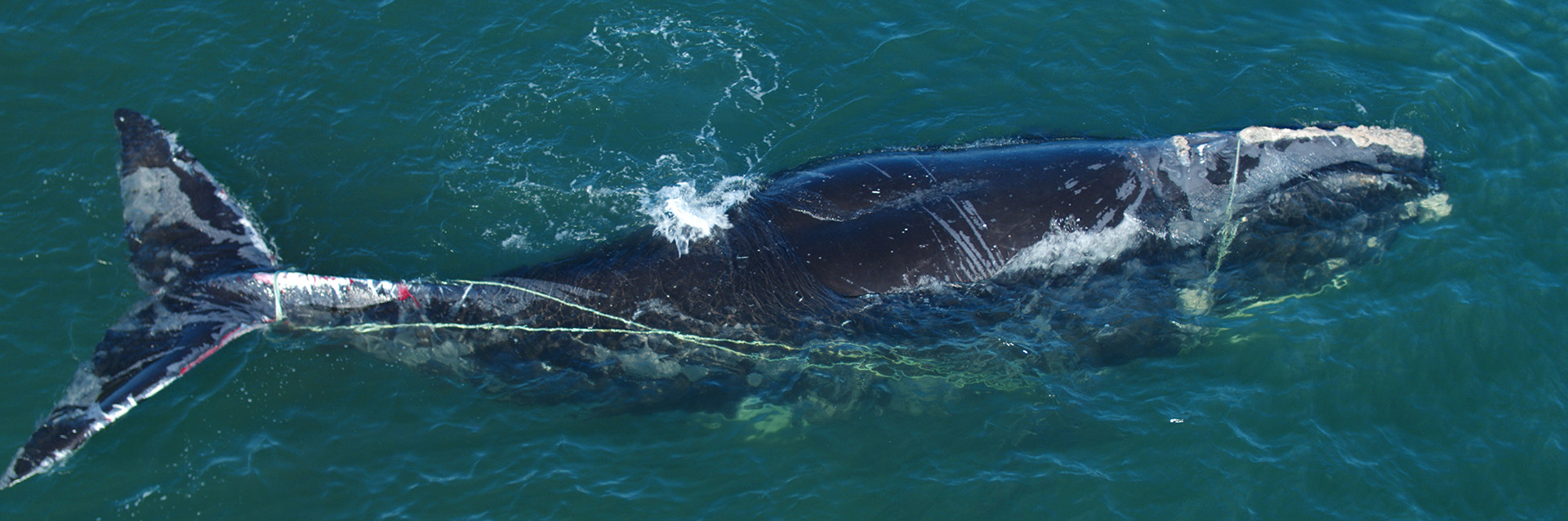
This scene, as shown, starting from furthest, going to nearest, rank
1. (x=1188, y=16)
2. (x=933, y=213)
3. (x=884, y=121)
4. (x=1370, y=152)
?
(x=1188, y=16) < (x=884, y=121) < (x=1370, y=152) < (x=933, y=213)

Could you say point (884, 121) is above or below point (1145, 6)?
below

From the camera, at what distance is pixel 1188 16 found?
62.5 ft

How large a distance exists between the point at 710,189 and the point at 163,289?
7.80 metres

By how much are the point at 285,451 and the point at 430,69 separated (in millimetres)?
8159

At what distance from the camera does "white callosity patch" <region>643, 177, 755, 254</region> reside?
1373cm

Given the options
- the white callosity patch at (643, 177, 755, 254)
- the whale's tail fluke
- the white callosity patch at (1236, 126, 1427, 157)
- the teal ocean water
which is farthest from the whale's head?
the whale's tail fluke

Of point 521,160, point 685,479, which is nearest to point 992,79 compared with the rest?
point 521,160

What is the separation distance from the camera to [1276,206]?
14.3m

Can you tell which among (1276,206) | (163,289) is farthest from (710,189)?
(1276,206)

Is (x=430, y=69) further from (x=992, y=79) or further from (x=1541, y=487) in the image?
(x=1541, y=487)

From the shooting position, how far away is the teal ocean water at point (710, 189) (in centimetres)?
1168

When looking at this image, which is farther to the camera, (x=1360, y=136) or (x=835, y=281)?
(x=1360, y=136)

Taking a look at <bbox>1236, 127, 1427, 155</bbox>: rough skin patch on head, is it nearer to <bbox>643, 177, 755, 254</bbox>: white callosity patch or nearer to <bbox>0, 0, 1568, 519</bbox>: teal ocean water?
<bbox>0, 0, 1568, 519</bbox>: teal ocean water

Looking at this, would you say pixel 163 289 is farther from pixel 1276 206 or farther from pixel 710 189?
pixel 1276 206
